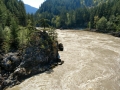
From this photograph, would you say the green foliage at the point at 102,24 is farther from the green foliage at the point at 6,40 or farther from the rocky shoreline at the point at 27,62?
the green foliage at the point at 6,40

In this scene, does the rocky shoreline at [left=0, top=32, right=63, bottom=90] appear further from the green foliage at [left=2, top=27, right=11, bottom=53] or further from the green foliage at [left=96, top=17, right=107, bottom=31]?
the green foliage at [left=96, top=17, right=107, bottom=31]

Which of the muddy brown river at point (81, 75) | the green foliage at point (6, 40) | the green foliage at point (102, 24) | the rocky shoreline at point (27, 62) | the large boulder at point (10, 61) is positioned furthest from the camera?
the green foliage at point (102, 24)

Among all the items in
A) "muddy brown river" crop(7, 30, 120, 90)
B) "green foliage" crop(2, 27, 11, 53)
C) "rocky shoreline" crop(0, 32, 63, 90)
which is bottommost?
"muddy brown river" crop(7, 30, 120, 90)

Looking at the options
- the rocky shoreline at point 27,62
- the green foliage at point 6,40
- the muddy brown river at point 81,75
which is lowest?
the muddy brown river at point 81,75

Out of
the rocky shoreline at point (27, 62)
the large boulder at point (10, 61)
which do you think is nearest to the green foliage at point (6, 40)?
the rocky shoreline at point (27, 62)

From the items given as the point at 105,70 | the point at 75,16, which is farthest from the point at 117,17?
the point at 105,70

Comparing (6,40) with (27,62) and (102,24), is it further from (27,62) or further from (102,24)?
(102,24)

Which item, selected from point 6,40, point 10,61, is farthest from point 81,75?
point 6,40

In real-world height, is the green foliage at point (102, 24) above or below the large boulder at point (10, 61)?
above

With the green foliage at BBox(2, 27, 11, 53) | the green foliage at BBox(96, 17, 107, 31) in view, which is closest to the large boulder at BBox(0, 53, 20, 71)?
the green foliage at BBox(2, 27, 11, 53)

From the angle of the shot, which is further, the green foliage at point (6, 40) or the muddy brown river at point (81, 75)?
the green foliage at point (6, 40)

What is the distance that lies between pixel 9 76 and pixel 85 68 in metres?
17.4

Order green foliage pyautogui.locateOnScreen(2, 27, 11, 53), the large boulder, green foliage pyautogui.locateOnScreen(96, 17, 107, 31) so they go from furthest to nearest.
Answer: green foliage pyautogui.locateOnScreen(96, 17, 107, 31)
green foliage pyautogui.locateOnScreen(2, 27, 11, 53)
the large boulder

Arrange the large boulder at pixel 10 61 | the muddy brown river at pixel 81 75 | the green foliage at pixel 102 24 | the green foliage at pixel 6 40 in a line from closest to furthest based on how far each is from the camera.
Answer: the muddy brown river at pixel 81 75
the large boulder at pixel 10 61
the green foliage at pixel 6 40
the green foliage at pixel 102 24
